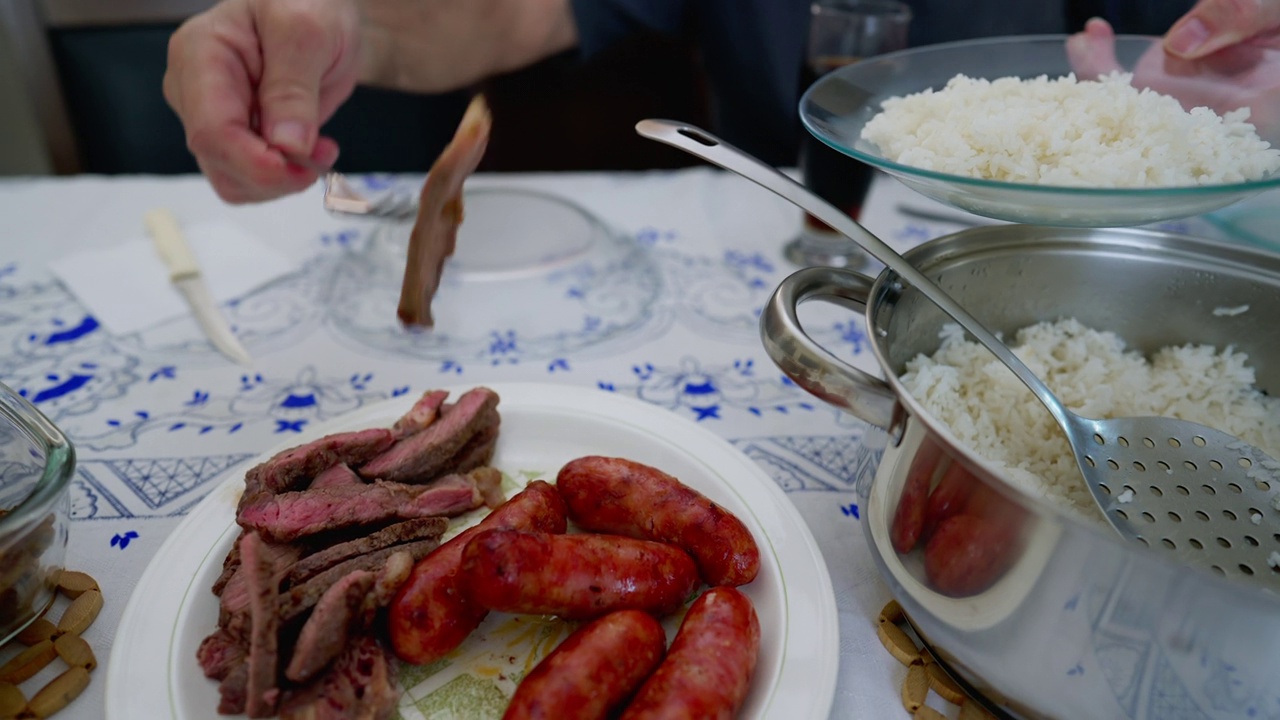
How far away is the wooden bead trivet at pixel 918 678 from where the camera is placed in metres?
0.85

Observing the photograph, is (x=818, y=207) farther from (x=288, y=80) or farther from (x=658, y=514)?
(x=288, y=80)

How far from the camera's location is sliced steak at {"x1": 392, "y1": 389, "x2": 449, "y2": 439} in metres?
1.17

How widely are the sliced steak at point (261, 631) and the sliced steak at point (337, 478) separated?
19 centimetres

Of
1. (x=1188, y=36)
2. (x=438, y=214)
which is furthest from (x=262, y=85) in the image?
(x=1188, y=36)

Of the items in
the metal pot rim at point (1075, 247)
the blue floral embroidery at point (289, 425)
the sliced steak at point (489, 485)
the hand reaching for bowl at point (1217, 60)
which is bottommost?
the blue floral embroidery at point (289, 425)

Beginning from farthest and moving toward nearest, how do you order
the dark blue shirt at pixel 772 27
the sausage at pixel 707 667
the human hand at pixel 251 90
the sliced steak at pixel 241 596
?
Answer: the dark blue shirt at pixel 772 27
the human hand at pixel 251 90
the sliced steak at pixel 241 596
the sausage at pixel 707 667

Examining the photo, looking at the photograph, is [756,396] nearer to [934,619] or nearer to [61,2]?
[934,619]

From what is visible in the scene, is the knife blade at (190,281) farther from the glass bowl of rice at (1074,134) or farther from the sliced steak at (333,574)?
the glass bowl of rice at (1074,134)

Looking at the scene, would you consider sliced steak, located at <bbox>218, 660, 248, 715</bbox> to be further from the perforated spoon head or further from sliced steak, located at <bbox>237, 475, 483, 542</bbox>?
the perforated spoon head

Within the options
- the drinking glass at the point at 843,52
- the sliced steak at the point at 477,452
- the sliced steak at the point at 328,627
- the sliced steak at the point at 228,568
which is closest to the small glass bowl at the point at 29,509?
the sliced steak at the point at 228,568

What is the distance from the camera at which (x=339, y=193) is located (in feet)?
5.65

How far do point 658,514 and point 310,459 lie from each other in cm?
50

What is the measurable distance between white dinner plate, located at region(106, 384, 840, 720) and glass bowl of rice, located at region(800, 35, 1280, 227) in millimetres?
486

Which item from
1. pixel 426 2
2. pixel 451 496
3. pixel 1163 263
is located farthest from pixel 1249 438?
pixel 426 2
